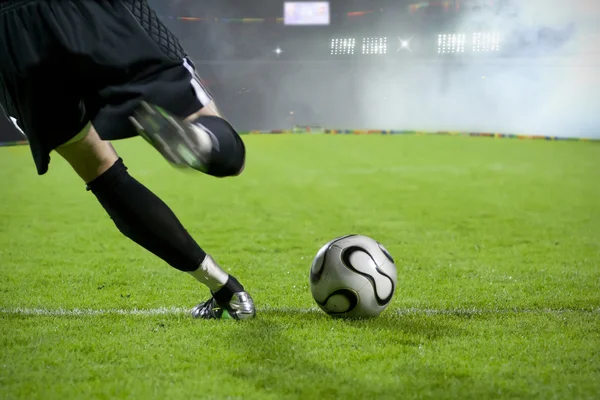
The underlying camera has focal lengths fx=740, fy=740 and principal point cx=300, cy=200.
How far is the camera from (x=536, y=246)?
5340mm

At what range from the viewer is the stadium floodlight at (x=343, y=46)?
2569 centimetres

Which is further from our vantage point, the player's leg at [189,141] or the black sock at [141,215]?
the black sock at [141,215]

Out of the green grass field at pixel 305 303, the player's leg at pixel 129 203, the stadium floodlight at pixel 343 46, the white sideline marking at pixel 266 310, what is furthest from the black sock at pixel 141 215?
the stadium floodlight at pixel 343 46

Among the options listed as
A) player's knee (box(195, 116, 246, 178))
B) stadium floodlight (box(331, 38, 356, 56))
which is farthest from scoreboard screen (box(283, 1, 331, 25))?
player's knee (box(195, 116, 246, 178))

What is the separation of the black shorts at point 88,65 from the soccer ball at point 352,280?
0.97 metres

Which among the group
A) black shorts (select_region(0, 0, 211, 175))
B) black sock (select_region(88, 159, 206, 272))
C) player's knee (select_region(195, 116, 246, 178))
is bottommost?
black sock (select_region(88, 159, 206, 272))

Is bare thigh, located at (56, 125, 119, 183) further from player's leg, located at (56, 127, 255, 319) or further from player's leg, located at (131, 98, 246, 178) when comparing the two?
player's leg, located at (131, 98, 246, 178)

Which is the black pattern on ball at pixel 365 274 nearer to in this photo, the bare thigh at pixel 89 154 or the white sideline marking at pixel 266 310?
the white sideline marking at pixel 266 310

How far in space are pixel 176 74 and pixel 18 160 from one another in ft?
41.4

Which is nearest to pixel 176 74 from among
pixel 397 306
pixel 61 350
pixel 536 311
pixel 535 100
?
pixel 61 350

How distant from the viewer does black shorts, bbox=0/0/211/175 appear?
230cm

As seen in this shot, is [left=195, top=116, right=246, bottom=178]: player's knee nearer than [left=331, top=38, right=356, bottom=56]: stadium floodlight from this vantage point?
Yes

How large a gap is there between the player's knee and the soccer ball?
0.87 meters

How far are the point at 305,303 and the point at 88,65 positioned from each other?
157 centimetres
